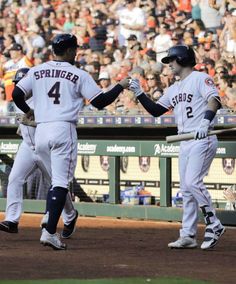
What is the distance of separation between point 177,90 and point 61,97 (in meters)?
1.19

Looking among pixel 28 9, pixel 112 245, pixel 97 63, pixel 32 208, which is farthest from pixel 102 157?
pixel 28 9

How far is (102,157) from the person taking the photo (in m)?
13.8

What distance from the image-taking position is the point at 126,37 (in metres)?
17.0

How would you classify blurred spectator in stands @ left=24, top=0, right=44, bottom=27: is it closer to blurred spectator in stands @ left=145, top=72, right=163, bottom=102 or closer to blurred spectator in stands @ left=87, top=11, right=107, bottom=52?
blurred spectator in stands @ left=87, top=11, right=107, bottom=52

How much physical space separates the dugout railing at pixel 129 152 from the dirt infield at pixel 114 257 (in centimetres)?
125

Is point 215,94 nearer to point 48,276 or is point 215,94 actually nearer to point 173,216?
point 48,276

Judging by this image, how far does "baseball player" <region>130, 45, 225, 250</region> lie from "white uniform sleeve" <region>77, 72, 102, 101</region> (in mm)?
411

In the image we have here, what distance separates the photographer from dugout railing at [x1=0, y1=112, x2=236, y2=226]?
12672 mm

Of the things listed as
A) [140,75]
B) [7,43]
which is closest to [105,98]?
[140,75]

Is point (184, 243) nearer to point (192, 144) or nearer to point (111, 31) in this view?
point (192, 144)

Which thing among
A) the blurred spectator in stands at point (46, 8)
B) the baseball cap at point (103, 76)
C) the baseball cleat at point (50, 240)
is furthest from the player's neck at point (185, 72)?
the blurred spectator in stands at point (46, 8)

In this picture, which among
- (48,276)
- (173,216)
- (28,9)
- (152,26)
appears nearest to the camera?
(48,276)

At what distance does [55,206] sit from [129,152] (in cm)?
485

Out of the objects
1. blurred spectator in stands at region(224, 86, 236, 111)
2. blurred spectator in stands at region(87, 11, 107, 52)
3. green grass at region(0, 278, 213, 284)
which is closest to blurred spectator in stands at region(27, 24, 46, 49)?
blurred spectator in stands at region(87, 11, 107, 52)
